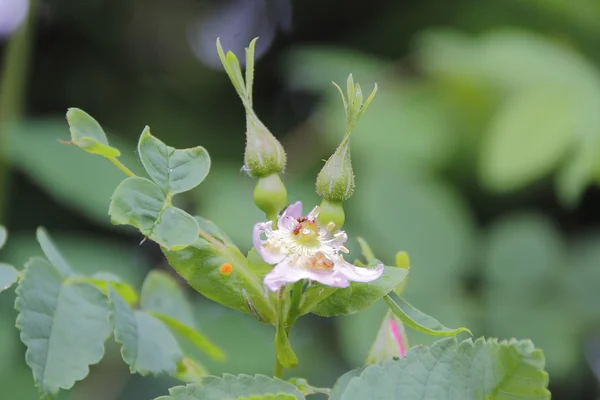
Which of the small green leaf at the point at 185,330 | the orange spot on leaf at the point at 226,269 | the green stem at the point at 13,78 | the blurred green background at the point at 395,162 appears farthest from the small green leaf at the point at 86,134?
the green stem at the point at 13,78

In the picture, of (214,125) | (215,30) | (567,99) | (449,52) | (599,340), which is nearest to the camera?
(567,99)

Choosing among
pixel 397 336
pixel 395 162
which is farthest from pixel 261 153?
pixel 395 162

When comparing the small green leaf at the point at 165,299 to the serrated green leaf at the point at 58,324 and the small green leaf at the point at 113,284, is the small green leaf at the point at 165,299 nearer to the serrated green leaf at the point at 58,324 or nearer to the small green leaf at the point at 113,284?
the small green leaf at the point at 113,284

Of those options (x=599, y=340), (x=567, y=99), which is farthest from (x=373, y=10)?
(x=599, y=340)

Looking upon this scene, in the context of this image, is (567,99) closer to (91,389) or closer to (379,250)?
(379,250)

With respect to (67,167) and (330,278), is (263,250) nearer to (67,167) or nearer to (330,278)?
(330,278)

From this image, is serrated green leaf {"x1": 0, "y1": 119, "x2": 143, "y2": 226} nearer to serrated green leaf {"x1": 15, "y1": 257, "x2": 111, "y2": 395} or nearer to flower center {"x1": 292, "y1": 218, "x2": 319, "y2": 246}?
serrated green leaf {"x1": 15, "y1": 257, "x2": 111, "y2": 395}
